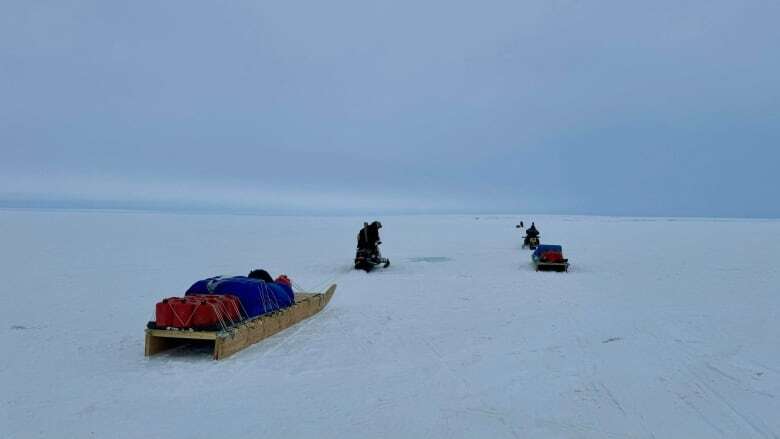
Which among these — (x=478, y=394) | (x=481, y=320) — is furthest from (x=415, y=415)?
(x=481, y=320)

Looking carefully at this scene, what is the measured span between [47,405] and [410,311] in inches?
255

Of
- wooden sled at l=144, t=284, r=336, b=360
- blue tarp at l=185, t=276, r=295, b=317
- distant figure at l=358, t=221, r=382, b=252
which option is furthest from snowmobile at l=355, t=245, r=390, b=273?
blue tarp at l=185, t=276, r=295, b=317

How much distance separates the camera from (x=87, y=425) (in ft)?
17.6

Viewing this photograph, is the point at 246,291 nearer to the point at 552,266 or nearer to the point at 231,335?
the point at 231,335

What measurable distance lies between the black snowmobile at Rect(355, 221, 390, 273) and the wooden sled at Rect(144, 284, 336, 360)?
7974 millimetres

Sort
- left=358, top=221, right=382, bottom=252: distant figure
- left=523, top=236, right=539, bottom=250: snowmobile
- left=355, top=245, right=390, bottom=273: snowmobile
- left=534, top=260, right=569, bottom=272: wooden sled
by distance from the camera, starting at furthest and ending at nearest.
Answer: left=523, top=236, right=539, bottom=250: snowmobile, left=358, top=221, right=382, bottom=252: distant figure, left=355, top=245, right=390, bottom=273: snowmobile, left=534, top=260, right=569, bottom=272: wooden sled

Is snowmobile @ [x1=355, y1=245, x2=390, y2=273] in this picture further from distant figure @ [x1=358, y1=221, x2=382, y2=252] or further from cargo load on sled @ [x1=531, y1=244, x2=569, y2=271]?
cargo load on sled @ [x1=531, y1=244, x2=569, y2=271]

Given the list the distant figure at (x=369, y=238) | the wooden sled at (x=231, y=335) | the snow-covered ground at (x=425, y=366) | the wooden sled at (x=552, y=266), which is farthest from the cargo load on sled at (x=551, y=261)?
the wooden sled at (x=231, y=335)

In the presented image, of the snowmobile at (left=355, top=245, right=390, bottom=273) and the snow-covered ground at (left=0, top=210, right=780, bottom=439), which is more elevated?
the snowmobile at (left=355, top=245, right=390, bottom=273)

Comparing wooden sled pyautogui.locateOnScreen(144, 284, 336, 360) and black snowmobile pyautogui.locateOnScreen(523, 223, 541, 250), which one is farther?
black snowmobile pyautogui.locateOnScreen(523, 223, 541, 250)

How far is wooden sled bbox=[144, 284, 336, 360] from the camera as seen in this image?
24.4 ft

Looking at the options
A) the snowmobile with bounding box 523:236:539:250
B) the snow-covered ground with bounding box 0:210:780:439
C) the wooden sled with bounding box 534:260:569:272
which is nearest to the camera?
the snow-covered ground with bounding box 0:210:780:439

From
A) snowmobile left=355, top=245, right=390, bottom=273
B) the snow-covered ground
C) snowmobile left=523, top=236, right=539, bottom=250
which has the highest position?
snowmobile left=523, top=236, right=539, bottom=250

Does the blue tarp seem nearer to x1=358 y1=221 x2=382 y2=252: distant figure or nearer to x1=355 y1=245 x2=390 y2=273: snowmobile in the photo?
x1=355 y1=245 x2=390 y2=273: snowmobile
